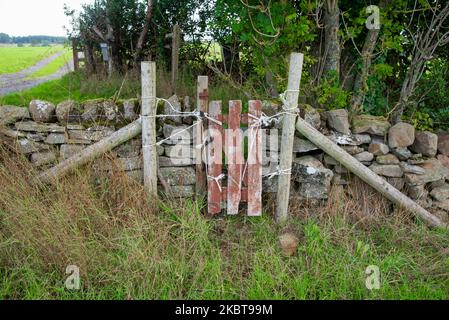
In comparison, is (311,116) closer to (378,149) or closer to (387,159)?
(378,149)

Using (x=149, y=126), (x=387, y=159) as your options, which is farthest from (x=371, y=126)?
(x=149, y=126)

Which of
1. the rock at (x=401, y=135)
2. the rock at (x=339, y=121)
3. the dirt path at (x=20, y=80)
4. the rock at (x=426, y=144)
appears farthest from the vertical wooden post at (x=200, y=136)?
the dirt path at (x=20, y=80)

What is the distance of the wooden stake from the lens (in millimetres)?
3746

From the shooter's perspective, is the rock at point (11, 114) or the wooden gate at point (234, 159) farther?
the rock at point (11, 114)

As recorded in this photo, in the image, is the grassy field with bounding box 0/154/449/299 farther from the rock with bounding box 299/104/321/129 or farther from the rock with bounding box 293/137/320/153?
the rock with bounding box 299/104/321/129

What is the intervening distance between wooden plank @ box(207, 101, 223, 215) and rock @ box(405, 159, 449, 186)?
79.9 inches

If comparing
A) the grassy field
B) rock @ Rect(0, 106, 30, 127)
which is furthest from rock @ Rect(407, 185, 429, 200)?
rock @ Rect(0, 106, 30, 127)

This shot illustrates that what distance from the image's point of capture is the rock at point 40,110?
12.1 ft

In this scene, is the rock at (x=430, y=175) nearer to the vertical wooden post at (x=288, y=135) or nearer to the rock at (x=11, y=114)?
the vertical wooden post at (x=288, y=135)

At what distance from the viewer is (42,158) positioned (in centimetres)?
372

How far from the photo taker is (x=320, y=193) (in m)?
3.85

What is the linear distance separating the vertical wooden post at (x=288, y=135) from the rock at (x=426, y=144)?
1.51 m

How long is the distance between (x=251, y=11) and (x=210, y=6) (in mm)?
3237

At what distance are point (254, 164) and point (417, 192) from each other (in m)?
1.82
